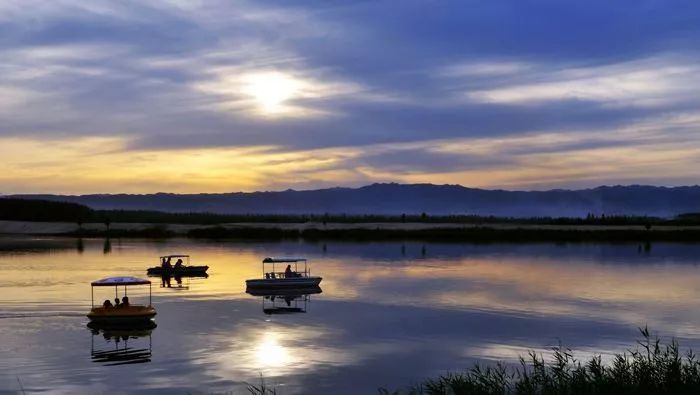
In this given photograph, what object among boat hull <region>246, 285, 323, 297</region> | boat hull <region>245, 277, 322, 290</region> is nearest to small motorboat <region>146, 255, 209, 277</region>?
boat hull <region>245, 277, 322, 290</region>

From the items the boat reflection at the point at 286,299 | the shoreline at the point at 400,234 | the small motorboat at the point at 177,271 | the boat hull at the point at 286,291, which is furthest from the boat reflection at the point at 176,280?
the shoreline at the point at 400,234

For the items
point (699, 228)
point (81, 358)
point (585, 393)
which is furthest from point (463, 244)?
point (585, 393)

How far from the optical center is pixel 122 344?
1272 inches

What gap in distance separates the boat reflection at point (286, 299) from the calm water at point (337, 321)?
0.41 metres

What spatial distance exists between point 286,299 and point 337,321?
37.4 ft

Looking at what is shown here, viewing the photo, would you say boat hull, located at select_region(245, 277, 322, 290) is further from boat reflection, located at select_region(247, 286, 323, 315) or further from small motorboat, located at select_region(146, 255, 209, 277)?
small motorboat, located at select_region(146, 255, 209, 277)

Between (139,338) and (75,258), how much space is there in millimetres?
41555

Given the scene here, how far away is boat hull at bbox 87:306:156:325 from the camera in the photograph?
35.4 metres

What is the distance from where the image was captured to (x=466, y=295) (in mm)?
47438

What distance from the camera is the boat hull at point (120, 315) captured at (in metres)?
35.4

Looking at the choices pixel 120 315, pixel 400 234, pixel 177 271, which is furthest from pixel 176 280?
pixel 400 234

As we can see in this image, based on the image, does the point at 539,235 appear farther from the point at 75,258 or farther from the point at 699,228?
the point at 75,258

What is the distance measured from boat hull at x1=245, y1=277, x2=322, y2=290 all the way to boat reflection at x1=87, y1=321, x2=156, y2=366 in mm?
14451

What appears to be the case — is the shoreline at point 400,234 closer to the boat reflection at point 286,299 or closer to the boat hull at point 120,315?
the boat reflection at point 286,299
